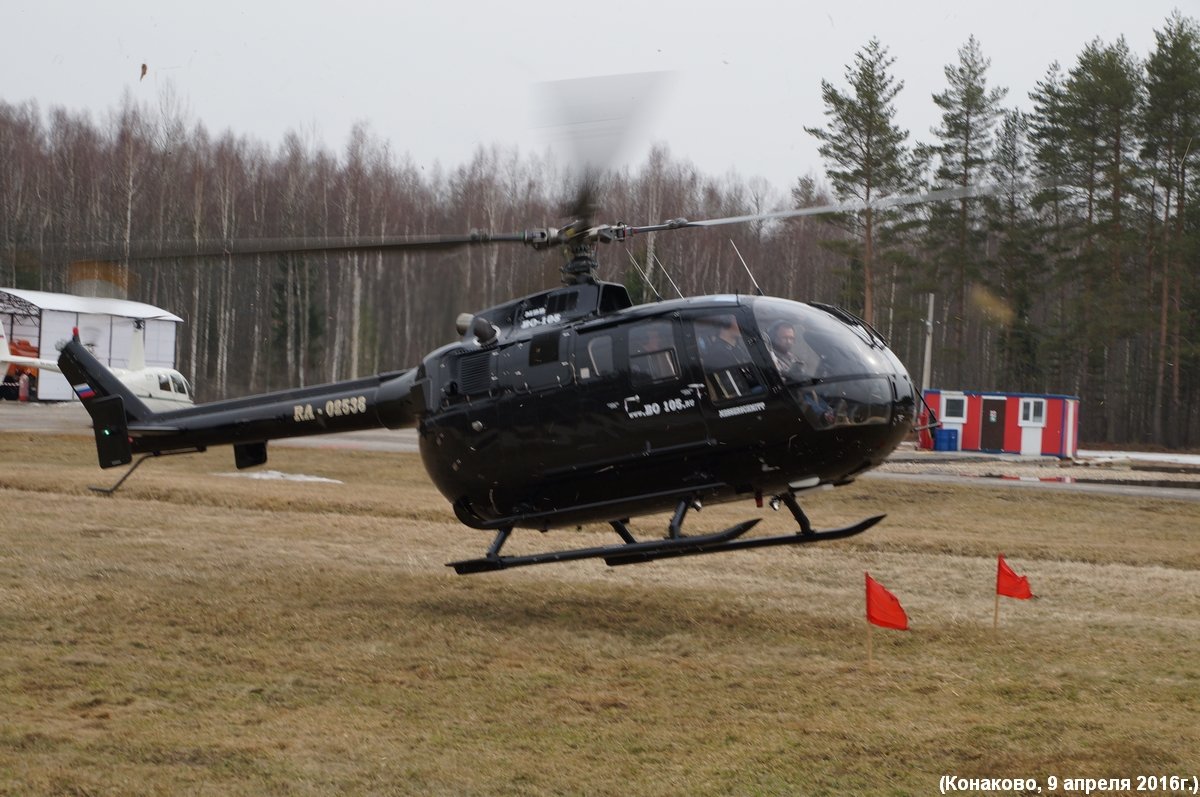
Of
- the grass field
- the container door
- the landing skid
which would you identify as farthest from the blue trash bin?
the landing skid

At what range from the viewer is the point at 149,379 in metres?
34.0

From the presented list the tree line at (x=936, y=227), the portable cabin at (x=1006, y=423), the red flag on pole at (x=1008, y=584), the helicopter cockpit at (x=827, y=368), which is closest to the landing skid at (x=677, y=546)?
the helicopter cockpit at (x=827, y=368)

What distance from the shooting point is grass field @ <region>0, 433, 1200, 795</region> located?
265 inches

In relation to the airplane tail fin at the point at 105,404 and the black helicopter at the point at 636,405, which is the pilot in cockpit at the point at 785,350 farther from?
the airplane tail fin at the point at 105,404

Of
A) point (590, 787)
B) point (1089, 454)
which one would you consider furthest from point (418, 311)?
point (1089, 454)

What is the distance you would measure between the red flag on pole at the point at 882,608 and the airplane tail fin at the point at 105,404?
27.7ft

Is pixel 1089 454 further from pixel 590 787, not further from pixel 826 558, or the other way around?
pixel 590 787

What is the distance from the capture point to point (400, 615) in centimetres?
1092

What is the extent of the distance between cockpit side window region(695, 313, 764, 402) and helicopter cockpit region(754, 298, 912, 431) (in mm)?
207

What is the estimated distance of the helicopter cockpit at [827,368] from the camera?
940cm

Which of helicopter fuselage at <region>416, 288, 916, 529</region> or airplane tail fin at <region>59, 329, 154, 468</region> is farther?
airplane tail fin at <region>59, 329, 154, 468</region>

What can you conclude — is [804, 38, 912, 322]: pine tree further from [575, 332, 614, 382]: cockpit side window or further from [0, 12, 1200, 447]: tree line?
[575, 332, 614, 382]: cockpit side window

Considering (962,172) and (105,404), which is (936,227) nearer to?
(962,172)

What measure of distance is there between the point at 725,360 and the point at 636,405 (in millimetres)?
881
